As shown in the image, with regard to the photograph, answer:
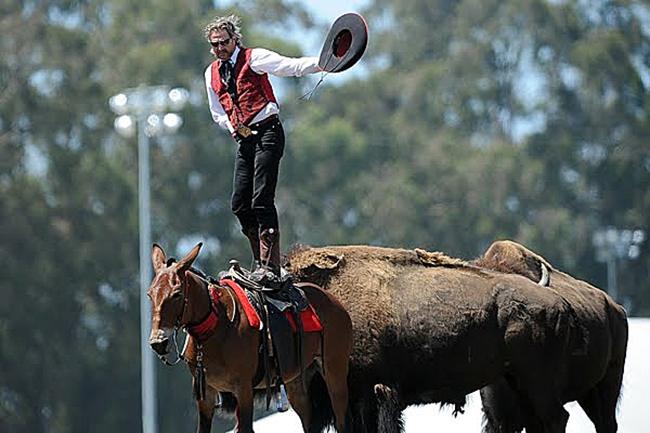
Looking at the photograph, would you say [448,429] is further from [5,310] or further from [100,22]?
[100,22]

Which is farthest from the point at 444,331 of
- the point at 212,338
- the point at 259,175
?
the point at 212,338

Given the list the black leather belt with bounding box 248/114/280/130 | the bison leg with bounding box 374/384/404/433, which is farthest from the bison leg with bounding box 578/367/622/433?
the black leather belt with bounding box 248/114/280/130

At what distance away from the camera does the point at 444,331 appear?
32.1 feet

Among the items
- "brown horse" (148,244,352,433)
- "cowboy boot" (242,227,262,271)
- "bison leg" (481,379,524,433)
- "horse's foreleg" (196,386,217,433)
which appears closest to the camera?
"brown horse" (148,244,352,433)

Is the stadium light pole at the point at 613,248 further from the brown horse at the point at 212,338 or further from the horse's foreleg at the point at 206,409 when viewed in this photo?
the horse's foreleg at the point at 206,409

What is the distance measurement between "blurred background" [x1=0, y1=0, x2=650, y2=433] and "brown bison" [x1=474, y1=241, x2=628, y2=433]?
79.6ft

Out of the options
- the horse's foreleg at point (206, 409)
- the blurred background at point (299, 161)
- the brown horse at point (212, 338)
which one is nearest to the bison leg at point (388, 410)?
the brown horse at point (212, 338)

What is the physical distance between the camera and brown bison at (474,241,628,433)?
10.5 m

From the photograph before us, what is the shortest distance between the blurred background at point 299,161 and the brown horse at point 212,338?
2666 centimetres

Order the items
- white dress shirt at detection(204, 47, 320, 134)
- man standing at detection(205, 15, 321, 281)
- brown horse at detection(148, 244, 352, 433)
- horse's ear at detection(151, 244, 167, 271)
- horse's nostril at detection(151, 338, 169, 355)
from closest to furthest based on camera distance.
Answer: horse's nostril at detection(151, 338, 169, 355)
brown horse at detection(148, 244, 352, 433)
horse's ear at detection(151, 244, 167, 271)
white dress shirt at detection(204, 47, 320, 134)
man standing at detection(205, 15, 321, 281)

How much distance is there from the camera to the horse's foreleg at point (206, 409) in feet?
25.2

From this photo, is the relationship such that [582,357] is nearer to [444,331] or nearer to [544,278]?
[544,278]

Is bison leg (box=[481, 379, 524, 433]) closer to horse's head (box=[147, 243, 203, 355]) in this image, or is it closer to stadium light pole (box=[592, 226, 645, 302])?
horse's head (box=[147, 243, 203, 355])

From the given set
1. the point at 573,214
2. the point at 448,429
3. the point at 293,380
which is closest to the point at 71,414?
the point at 573,214
